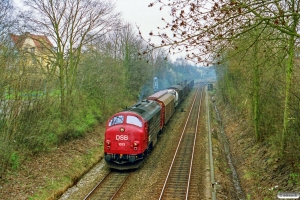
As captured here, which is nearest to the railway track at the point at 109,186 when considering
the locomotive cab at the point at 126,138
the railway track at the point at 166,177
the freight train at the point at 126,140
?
the railway track at the point at 166,177

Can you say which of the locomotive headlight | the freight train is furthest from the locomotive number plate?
the locomotive headlight

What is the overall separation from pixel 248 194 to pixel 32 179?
9.59m

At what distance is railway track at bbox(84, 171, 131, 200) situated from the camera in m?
12.4

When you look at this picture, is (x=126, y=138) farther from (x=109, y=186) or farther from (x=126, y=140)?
(x=109, y=186)

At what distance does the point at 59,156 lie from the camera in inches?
637

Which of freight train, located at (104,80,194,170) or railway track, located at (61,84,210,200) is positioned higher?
freight train, located at (104,80,194,170)

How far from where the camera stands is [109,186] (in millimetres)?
13609

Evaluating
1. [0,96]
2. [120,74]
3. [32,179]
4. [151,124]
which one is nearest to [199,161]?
[151,124]

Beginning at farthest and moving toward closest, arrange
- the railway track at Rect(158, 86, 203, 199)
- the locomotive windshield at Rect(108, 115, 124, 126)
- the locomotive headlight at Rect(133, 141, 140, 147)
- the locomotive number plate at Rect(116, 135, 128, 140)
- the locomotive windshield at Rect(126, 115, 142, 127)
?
the locomotive windshield at Rect(108, 115, 124, 126), the locomotive windshield at Rect(126, 115, 142, 127), the locomotive number plate at Rect(116, 135, 128, 140), the locomotive headlight at Rect(133, 141, 140, 147), the railway track at Rect(158, 86, 203, 199)

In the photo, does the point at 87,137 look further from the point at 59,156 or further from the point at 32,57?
the point at 32,57

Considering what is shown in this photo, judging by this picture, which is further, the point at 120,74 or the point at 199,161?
the point at 120,74

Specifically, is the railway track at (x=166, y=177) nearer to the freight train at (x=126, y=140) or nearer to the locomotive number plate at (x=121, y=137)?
the freight train at (x=126, y=140)

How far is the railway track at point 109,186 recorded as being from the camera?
1244 cm

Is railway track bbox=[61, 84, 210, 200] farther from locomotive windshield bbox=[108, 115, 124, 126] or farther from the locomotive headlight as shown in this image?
locomotive windshield bbox=[108, 115, 124, 126]
